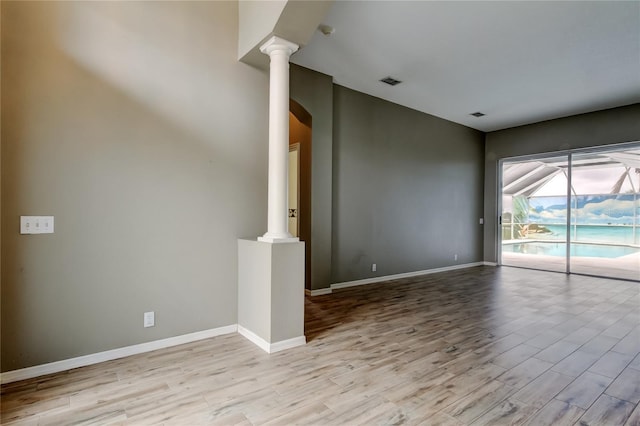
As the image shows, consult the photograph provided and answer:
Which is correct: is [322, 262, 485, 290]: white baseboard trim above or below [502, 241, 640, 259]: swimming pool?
below

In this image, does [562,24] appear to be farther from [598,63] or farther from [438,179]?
[438,179]

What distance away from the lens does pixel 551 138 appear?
6754 mm

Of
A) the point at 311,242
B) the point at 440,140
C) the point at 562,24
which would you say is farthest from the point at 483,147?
the point at 311,242

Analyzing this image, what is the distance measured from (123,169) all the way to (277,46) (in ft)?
5.50

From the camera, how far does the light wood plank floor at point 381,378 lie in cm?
189

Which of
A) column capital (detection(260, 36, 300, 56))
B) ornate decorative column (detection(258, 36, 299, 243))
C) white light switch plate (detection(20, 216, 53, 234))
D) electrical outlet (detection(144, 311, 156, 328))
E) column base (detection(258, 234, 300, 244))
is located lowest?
electrical outlet (detection(144, 311, 156, 328))

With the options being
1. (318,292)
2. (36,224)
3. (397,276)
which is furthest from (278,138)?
(397,276)

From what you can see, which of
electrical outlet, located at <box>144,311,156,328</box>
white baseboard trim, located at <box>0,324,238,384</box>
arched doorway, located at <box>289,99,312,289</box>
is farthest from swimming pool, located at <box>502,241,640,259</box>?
electrical outlet, located at <box>144,311,156,328</box>

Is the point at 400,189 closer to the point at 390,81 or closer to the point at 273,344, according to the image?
the point at 390,81

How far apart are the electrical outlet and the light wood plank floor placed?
250 millimetres

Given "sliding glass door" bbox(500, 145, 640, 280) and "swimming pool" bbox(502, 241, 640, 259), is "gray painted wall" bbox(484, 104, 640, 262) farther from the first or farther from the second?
"swimming pool" bbox(502, 241, 640, 259)

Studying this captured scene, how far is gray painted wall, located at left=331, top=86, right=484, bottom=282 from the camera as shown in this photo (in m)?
5.22

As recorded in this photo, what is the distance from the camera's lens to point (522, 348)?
9.42 ft

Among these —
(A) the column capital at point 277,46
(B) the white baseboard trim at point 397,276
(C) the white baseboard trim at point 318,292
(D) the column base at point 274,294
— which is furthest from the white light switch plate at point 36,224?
(B) the white baseboard trim at point 397,276
